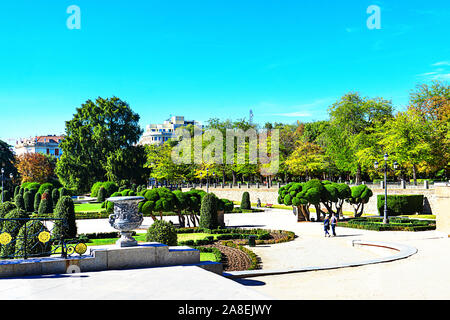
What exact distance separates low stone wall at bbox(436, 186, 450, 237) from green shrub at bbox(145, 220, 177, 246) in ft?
53.3

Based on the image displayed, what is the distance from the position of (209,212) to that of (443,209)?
46.4ft

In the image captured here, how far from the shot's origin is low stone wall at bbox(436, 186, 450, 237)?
22.0m

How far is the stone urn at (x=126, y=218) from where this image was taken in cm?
1000

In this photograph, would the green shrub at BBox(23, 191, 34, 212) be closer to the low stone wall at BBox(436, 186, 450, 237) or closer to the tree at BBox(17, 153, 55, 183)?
the low stone wall at BBox(436, 186, 450, 237)

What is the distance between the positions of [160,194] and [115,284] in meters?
17.1

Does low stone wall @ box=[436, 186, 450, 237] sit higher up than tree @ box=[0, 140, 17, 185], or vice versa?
tree @ box=[0, 140, 17, 185]

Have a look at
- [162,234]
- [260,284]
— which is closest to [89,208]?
[162,234]

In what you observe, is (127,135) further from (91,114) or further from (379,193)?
(379,193)

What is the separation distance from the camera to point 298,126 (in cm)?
9125

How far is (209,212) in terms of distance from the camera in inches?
1040

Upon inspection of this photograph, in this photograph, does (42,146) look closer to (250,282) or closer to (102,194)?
(102,194)

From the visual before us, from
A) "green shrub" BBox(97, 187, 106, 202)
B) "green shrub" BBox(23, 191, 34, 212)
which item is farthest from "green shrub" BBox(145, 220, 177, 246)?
"green shrub" BBox(97, 187, 106, 202)

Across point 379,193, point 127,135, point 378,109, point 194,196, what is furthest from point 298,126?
point 194,196

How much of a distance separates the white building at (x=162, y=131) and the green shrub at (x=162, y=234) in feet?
483
